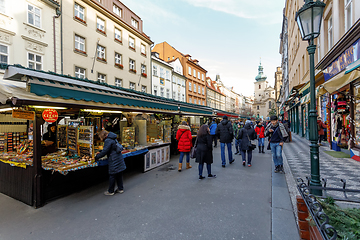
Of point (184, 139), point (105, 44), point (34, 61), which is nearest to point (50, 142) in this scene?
point (184, 139)

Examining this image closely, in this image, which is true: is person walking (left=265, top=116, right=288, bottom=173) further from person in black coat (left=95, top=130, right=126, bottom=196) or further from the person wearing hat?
the person wearing hat

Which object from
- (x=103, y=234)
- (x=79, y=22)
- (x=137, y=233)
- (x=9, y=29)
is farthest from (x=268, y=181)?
(x=79, y=22)

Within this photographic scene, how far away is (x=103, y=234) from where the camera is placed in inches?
118

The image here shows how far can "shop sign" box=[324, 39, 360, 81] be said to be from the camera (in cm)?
642

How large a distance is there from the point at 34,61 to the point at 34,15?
10.6 feet

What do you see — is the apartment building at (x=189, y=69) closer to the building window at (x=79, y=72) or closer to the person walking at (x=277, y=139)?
the building window at (x=79, y=72)

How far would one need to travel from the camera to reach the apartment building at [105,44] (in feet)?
49.3

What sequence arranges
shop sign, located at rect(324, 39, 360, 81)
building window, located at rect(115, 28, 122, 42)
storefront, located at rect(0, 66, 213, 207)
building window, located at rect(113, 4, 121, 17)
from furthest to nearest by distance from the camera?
building window, located at rect(113, 4, 121, 17) → building window, located at rect(115, 28, 122, 42) → shop sign, located at rect(324, 39, 360, 81) → storefront, located at rect(0, 66, 213, 207)

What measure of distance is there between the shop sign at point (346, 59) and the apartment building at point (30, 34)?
56.0 ft

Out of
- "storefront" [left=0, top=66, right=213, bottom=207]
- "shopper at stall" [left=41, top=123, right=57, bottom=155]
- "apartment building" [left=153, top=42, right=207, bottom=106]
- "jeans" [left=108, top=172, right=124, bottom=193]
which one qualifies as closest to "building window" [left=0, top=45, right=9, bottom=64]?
"storefront" [left=0, top=66, right=213, bottom=207]

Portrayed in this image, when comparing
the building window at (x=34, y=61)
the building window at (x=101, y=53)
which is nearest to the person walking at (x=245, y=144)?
the building window at (x=34, y=61)

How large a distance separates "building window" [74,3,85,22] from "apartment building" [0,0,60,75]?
184 centimetres

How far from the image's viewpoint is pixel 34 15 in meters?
12.7

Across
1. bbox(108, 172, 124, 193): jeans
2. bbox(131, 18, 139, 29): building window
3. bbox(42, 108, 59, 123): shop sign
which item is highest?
bbox(131, 18, 139, 29): building window
